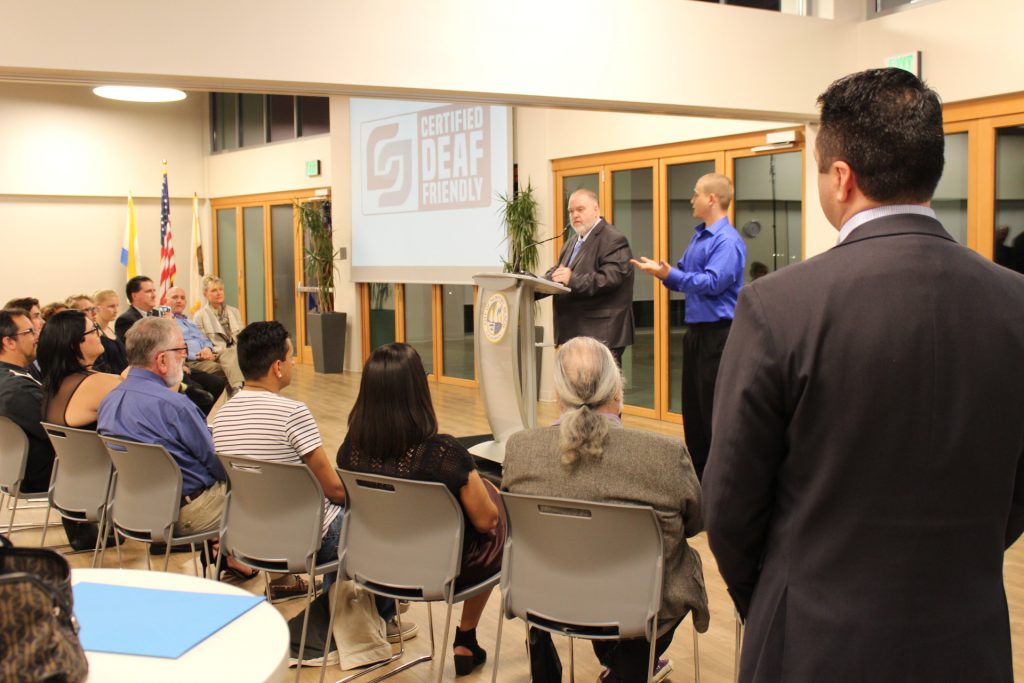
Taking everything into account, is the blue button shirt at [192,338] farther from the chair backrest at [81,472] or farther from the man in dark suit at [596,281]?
the man in dark suit at [596,281]

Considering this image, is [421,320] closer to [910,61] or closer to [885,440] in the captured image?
[910,61]

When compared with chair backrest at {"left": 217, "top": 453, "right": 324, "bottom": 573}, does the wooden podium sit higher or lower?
higher

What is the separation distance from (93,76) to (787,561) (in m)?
4.56

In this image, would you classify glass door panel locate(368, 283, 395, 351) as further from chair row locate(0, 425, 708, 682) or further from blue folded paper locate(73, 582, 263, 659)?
→ blue folded paper locate(73, 582, 263, 659)

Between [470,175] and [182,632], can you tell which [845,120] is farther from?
[470,175]

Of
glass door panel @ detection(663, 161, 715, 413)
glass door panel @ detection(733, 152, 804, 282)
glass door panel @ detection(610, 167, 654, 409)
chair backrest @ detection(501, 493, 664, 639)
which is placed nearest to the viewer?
chair backrest @ detection(501, 493, 664, 639)

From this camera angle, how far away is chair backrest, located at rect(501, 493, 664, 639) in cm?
247

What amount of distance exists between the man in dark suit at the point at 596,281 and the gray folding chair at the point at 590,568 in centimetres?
260

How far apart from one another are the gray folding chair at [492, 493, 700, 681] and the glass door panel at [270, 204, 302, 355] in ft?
38.5

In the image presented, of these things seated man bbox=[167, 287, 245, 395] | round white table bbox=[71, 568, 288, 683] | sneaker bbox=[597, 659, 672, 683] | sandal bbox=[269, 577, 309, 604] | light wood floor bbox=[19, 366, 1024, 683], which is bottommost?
light wood floor bbox=[19, 366, 1024, 683]

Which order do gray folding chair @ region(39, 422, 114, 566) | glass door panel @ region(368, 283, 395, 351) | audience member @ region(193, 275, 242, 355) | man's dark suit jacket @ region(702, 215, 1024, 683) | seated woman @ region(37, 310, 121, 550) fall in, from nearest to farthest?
man's dark suit jacket @ region(702, 215, 1024, 683)
gray folding chair @ region(39, 422, 114, 566)
seated woman @ region(37, 310, 121, 550)
audience member @ region(193, 275, 242, 355)
glass door panel @ region(368, 283, 395, 351)

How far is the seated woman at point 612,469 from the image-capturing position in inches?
98.7

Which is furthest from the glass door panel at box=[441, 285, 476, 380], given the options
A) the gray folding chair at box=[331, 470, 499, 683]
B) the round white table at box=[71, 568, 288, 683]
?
the round white table at box=[71, 568, 288, 683]

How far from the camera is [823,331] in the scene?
4.39 feet
